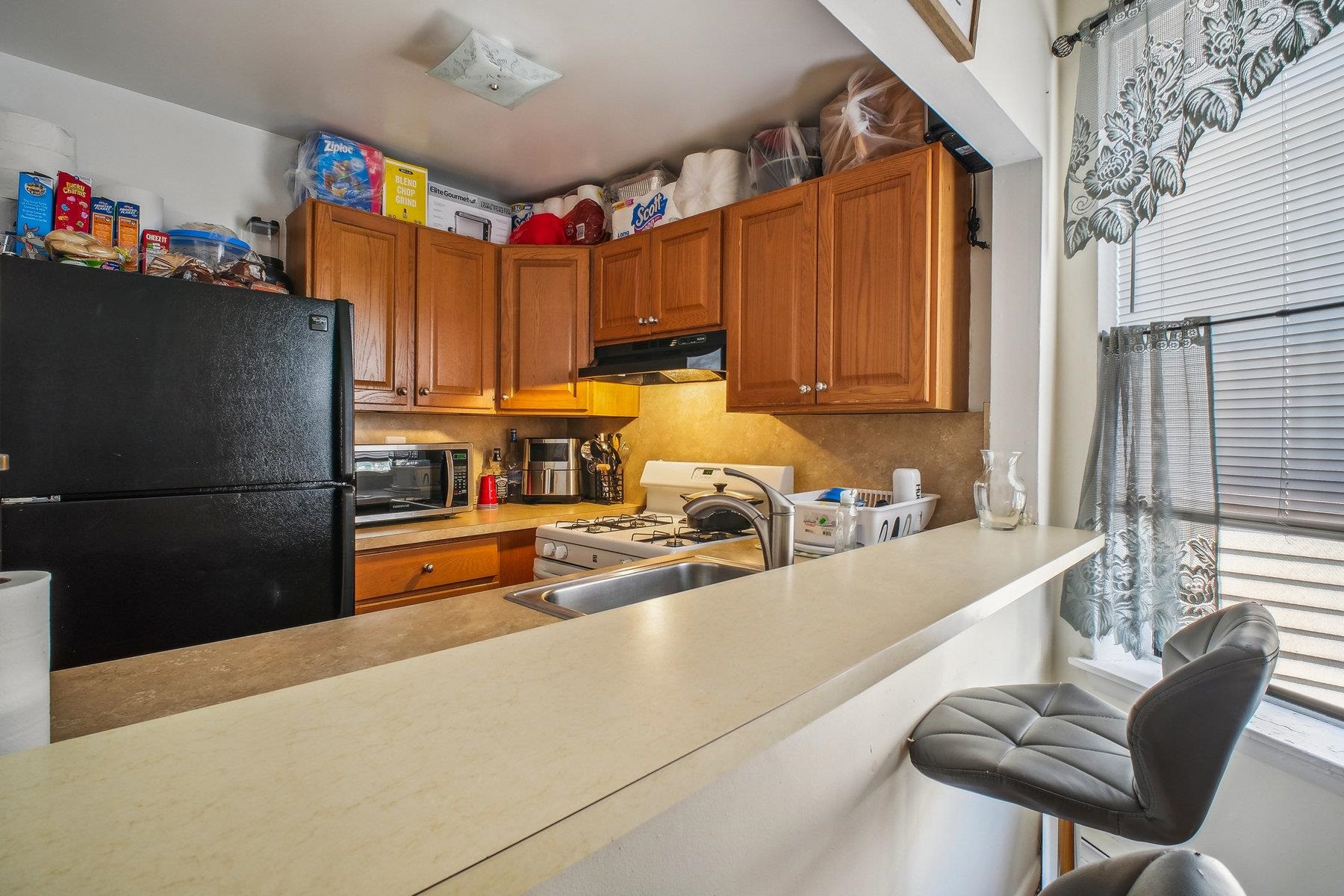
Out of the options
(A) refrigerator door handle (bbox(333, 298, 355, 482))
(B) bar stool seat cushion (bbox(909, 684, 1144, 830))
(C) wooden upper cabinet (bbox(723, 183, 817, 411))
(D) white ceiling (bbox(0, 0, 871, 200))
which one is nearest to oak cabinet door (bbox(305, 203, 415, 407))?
(D) white ceiling (bbox(0, 0, 871, 200))

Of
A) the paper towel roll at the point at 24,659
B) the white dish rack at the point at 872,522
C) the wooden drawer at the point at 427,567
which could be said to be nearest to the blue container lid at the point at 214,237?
the wooden drawer at the point at 427,567

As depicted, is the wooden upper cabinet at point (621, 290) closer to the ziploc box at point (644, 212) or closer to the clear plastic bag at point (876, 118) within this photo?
the ziploc box at point (644, 212)

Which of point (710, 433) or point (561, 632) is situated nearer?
point (561, 632)

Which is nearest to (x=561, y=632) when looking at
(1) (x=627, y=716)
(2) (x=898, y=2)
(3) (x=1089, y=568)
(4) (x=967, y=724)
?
(1) (x=627, y=716)

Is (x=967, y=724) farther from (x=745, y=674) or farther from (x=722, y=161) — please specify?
(x=722, y=161)

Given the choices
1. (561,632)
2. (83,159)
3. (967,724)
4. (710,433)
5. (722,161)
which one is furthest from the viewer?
(710,433)

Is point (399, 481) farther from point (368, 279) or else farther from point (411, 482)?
point (368, 279)

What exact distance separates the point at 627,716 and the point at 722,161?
7.98 feet

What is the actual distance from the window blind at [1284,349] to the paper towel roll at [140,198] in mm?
3280

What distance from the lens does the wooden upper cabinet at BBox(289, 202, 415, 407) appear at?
2373 millimetres

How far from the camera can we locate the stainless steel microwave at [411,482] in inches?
93.7

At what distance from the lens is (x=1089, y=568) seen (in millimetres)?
1627

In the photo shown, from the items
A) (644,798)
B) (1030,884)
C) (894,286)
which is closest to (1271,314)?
(894,286)

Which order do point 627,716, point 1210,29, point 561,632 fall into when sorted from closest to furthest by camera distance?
point 627,716 → point 561,632 → point 1210,29
